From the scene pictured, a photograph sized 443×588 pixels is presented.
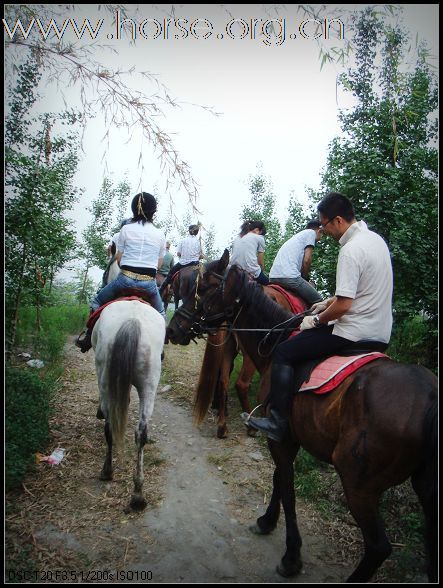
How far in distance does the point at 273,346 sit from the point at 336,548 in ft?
6.63

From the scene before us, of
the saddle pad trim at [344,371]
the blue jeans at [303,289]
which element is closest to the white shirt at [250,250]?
the blue jeans at [303,289]

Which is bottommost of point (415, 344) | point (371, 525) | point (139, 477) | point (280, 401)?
point (139, 477)

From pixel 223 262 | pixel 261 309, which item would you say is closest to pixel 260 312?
pixel 261 309

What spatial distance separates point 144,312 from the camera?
13.7 ft

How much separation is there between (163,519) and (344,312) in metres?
2.85

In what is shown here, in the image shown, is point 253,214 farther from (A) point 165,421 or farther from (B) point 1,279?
(B) point 1,279

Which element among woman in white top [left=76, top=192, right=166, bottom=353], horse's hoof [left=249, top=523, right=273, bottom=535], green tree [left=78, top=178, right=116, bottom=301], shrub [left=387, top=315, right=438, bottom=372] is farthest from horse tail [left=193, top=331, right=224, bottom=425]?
green tree [left=78, top=178, right=116, bottom=301]

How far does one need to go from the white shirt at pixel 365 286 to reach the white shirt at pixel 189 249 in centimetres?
654

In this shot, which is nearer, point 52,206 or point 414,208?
point 414,208

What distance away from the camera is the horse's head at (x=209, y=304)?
4066mm

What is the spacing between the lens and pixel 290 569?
304cm

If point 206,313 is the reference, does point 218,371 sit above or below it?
below

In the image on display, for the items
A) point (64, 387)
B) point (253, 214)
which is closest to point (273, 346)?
point (64, 387)

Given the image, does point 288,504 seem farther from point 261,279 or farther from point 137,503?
point 261,279
